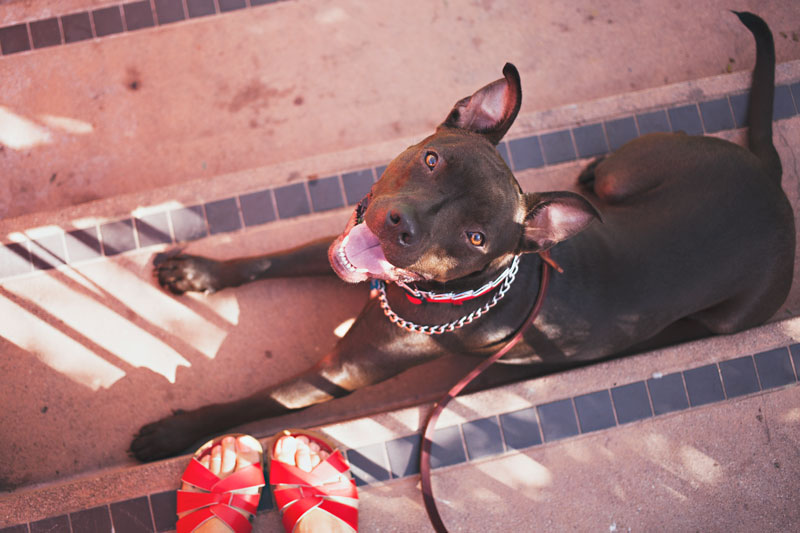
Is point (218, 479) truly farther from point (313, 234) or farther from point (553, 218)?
point (553, 218)

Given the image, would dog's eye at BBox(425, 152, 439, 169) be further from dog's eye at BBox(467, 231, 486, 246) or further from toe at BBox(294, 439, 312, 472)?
toe at BBox(294, 439, 312, 472)

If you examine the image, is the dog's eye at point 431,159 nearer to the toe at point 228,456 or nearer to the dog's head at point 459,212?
the dog's head at point 459,212

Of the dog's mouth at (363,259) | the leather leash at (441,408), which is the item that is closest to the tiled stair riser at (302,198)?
the dog's mouth at (363,259)

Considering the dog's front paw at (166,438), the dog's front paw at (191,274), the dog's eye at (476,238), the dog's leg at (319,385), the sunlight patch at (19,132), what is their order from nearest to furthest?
the dog's eye at (476,238)
the dog's leg at (319,385)
the dog's front paw at (166,438)
the dog's front paw at (191,274)
the sunlight patch at (19,132)

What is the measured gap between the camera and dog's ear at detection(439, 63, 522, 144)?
198cm

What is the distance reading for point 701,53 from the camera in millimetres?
3600

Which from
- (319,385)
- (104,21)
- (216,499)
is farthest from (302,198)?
(104,21)

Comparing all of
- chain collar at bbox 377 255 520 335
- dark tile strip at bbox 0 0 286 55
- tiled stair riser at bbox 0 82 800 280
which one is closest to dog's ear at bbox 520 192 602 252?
chain collar at bbox 377 255 520 335

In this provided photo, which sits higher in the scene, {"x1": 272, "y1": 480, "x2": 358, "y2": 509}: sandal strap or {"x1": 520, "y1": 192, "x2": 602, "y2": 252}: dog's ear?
{"x1": 520, "y1": 192, "x2": 602, "y2": 252}: dog's ear

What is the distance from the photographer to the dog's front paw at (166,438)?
2.78 meters

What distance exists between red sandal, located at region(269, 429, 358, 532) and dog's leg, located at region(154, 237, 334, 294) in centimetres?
92

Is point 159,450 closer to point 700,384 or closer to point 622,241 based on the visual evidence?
point 622,241

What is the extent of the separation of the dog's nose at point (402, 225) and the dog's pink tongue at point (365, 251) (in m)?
0.26

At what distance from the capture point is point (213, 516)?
99.8 inches
